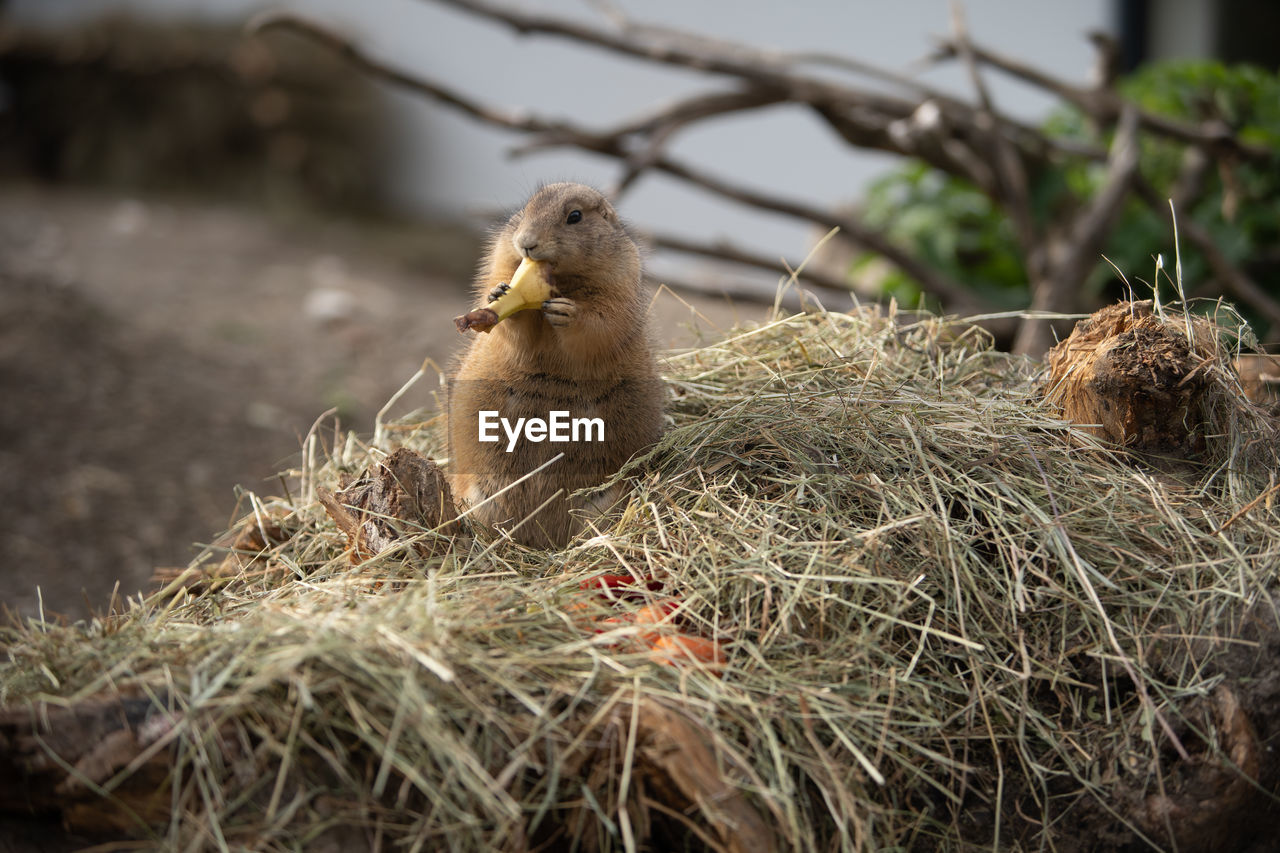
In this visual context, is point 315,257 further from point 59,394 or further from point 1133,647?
point 1133,647

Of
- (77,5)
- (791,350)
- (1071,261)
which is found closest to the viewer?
(791,350)

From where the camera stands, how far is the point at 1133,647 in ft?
6.88

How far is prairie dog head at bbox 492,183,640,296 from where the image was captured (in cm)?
256

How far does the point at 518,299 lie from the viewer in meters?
2.55

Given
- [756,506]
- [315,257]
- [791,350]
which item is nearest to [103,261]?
[315,257]

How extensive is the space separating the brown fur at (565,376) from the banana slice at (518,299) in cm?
3

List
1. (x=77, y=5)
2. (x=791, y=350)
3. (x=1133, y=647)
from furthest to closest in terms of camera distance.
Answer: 1. (x=77, y=5)
2. (x=791, y=350)
3. (x=1133, y=647)

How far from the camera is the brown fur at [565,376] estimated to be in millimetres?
2609

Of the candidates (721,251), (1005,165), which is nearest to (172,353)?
(721,251)

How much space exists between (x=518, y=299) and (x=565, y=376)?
235 millimetres

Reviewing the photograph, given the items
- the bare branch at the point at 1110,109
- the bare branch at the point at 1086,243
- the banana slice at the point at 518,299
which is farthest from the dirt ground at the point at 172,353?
the bare branch at the point at 1110,109

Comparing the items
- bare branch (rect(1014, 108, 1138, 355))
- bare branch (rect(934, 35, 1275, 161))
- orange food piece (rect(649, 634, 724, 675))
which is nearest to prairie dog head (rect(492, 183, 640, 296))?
orange food piece (rect(649, 634, 724, 675))

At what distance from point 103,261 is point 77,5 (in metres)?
5.22

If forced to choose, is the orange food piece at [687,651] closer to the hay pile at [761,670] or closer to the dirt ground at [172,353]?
the hay pile at [761,670]
